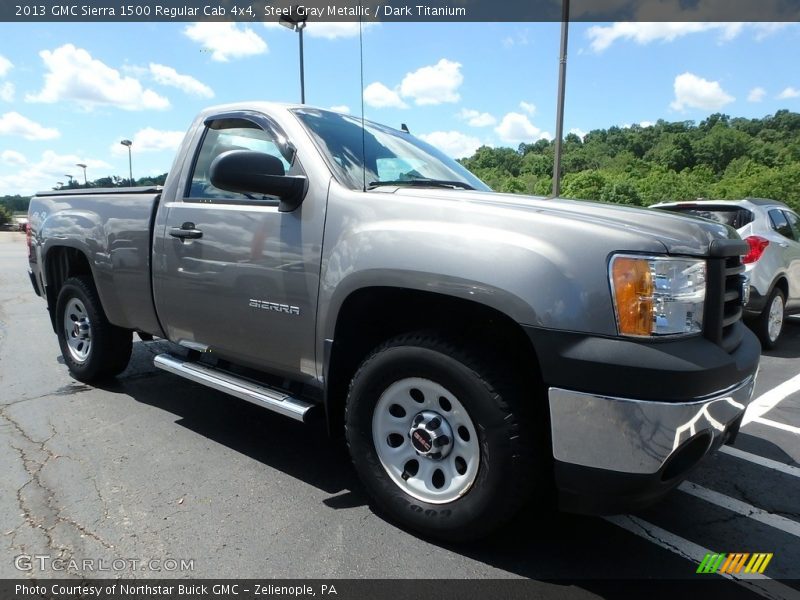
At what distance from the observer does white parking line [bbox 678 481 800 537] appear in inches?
109

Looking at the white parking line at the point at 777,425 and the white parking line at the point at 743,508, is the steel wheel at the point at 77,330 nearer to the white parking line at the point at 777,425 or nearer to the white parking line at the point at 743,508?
the white parking line at the point at 743,508

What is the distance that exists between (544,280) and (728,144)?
8067 cm

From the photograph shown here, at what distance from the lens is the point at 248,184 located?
2748 mm

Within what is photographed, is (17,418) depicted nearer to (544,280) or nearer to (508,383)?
(508,383)

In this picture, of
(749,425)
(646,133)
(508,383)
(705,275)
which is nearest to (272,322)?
(508,383)

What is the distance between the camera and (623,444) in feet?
6.57

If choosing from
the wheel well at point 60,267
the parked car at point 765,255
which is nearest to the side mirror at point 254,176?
the wheel well at point 60,267

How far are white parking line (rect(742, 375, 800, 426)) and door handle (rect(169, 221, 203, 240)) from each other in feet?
12.9

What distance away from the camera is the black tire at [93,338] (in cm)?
443

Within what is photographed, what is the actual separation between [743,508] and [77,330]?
4.90 m

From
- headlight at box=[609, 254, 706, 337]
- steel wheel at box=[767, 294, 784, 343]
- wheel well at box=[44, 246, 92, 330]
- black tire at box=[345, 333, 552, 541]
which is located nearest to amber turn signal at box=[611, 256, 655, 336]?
headlight at box=[609, 254, 706, 337]

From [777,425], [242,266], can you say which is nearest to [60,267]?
[242,266]

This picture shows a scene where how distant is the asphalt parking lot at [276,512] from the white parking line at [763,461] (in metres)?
0.01

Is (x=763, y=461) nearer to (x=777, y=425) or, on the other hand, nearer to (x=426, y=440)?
(x=777, y=425)
